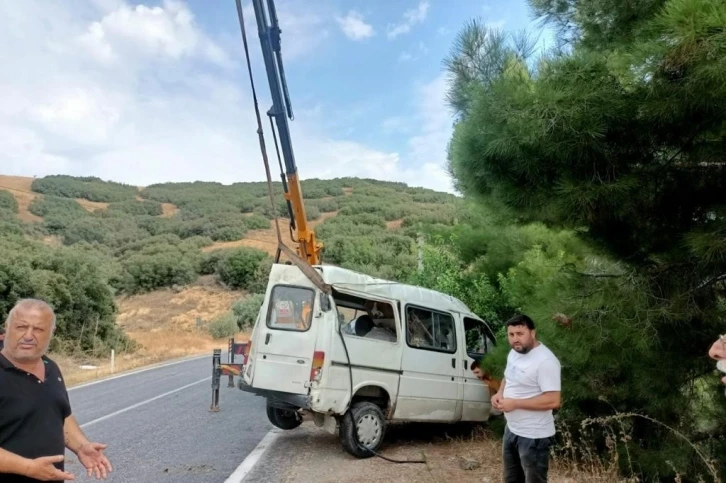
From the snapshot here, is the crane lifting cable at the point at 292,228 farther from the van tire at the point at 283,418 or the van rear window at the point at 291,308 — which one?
the van tire at the point at 283,418

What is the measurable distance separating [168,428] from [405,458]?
12.7 ft

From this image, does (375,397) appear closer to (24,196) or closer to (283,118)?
(283,118)

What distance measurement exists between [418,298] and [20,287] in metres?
17.9

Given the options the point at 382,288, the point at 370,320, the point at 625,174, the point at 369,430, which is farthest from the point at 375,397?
the point at 625,174

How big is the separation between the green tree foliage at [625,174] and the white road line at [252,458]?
11.3 ft

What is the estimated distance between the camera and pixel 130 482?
18.6 ft

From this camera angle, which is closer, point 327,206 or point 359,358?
point 359,358

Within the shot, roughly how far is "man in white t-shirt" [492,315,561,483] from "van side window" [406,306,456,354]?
3.41m

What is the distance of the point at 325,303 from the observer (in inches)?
276

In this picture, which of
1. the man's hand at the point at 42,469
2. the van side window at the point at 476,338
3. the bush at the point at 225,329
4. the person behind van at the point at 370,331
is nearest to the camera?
the man's hand at the point at 42,469

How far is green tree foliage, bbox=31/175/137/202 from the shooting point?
72688mm

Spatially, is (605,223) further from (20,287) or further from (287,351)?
(20,287)

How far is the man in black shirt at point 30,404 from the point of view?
2570 millimetres

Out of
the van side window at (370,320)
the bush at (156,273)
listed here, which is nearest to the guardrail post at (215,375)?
the van side window at (370,320)
